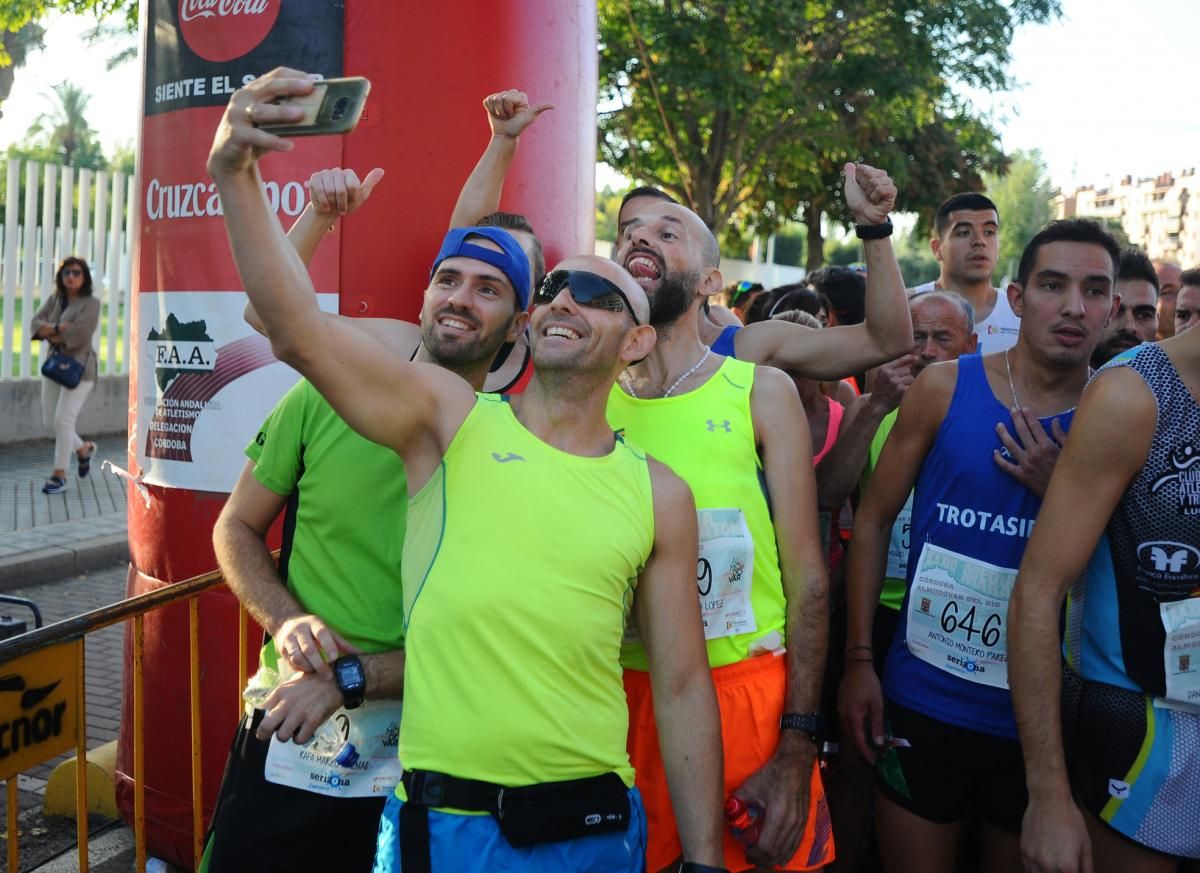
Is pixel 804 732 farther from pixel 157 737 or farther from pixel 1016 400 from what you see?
pixel 157 737

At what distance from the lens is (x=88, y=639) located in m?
7.03

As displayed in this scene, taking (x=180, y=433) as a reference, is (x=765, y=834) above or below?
below

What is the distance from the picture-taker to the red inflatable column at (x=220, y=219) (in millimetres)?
3613

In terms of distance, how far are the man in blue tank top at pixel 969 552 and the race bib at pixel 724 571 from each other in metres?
0.57

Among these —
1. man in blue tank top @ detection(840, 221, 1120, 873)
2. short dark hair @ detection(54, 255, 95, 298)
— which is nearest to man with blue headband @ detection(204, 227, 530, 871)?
man in blue tank top @ detection(840, 221, 1120, 873)

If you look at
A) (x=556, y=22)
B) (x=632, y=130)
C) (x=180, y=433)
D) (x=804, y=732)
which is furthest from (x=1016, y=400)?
(x=632, y=130)

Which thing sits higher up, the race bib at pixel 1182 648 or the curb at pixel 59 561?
the race bib at pixel 1182 648

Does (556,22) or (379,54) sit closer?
(379,54)

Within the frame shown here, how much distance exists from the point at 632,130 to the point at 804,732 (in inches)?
637

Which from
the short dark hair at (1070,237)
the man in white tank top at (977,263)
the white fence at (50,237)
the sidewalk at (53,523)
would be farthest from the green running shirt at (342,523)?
the white fence at (50,237)

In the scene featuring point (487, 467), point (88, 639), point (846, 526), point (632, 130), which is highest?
point (632, 130)

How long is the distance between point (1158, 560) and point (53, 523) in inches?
361

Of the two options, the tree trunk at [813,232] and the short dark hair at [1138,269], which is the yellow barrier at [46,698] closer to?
the short dark hair at [1138,269]

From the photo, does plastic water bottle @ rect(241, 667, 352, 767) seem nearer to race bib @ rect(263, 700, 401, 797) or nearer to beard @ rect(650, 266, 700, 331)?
race bib @ rect(263, 700, 401, 797)
